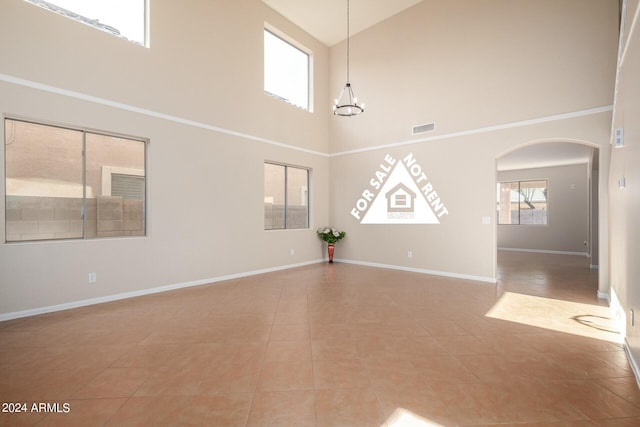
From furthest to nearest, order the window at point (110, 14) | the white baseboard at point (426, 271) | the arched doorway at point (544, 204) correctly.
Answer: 1. the arched doorway at point (544, 204)
2. the white baseboard at point (426, 271)
3. the window at point (110, 14)

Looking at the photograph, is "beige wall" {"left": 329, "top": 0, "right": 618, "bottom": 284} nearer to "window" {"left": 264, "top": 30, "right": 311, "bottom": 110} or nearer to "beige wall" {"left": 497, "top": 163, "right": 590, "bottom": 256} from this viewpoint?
"window" {"left": 264, "top": 30, "right": 311, "bottom": 110}

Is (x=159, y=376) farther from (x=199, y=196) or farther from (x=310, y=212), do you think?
(x=310, y=212)

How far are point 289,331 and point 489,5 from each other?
23.6 ft

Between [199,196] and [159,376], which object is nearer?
[159,376]

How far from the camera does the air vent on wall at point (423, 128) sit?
6824mm

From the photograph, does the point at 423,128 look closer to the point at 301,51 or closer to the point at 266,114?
the point at 266,114

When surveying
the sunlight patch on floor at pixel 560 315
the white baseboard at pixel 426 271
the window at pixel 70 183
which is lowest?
the sunlight patch on floor at pixel 560 315

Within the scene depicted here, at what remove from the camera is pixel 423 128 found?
6.96m

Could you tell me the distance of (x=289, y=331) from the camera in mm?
3482

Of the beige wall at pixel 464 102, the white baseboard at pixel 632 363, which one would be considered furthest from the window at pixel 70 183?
the white baseboard at pixel 632 363

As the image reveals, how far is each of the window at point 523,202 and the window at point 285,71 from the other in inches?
353

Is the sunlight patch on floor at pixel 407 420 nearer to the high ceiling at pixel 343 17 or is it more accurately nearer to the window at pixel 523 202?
the high ceiling at pixel 343 17

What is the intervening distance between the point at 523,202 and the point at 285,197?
9637 millimetres

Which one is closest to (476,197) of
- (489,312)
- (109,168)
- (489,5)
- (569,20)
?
(489,312)
